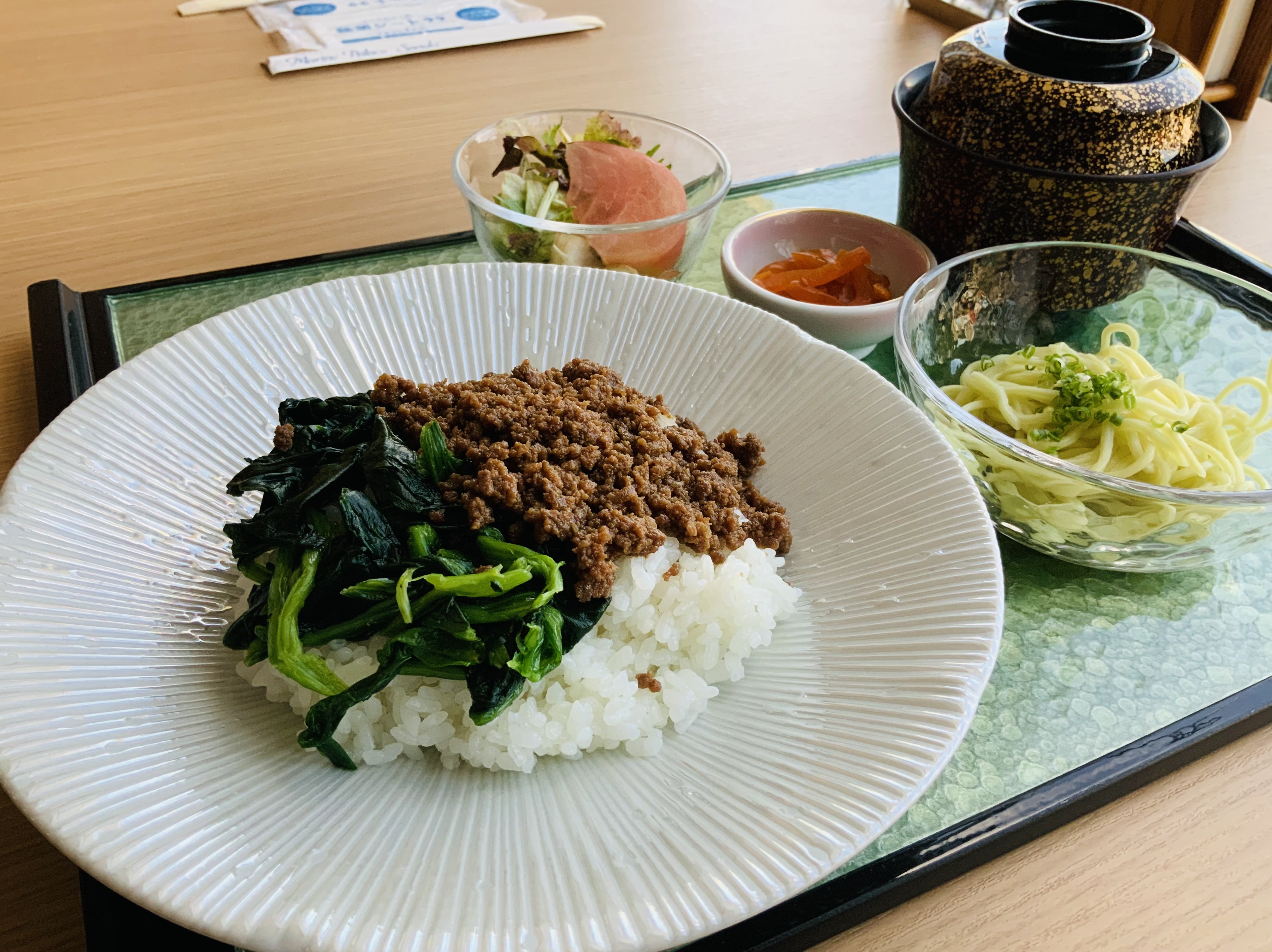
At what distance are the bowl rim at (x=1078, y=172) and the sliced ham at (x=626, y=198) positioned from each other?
0.58m

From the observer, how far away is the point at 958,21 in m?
4.08

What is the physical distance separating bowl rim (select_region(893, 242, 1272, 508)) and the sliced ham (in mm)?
600

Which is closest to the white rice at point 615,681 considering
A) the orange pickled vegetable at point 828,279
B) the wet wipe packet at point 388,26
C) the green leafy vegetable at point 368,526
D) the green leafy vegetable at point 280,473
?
the green leafy vegetable at point 368,526

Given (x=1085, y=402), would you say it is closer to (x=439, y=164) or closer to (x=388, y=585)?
(x=388, y=585)

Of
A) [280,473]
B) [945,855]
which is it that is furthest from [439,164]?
[945,855]

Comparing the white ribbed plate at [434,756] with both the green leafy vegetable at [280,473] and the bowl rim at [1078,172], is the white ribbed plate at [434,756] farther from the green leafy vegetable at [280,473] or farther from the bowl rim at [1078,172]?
the bowl rim at [1078,172]

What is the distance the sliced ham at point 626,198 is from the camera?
7.11 feet

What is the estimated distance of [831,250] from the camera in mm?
2289

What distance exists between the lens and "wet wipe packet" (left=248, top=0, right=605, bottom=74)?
12.1 ft

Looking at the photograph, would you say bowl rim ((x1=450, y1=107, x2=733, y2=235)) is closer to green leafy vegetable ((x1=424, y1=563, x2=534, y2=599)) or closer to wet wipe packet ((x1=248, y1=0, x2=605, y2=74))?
green leafy vegetable ((x1=424, y1=563, x2=534, y2=599))

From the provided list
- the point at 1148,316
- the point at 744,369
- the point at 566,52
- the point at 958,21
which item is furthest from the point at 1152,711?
the point at 958,21

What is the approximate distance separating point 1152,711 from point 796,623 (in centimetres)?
58

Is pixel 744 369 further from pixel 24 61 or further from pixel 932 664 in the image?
pixel 24 61

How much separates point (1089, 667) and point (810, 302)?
100 cm
